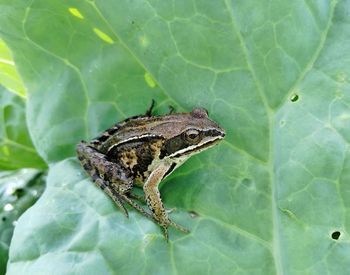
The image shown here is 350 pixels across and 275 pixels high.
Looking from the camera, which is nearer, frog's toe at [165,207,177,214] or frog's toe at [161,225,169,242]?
frog's toe at [161,225,169,242]

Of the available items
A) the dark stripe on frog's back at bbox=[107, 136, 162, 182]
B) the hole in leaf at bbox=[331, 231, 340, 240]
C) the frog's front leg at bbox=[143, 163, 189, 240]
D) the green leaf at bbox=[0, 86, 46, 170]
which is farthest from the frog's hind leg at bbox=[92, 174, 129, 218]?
the green leaf at bbox=[0, 86, 46, 170]

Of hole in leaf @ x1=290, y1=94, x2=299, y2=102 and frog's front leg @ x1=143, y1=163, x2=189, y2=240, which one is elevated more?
hole in leaf @ x1=290, y1=94, x2=299, y2=102

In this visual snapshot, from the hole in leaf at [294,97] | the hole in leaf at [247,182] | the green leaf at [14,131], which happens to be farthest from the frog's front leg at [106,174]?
the green leaf at [14,131]

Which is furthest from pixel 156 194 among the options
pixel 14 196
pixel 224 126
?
pixel 14 196

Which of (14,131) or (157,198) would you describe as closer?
(157,198)

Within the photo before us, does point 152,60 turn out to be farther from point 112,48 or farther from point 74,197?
point 74,197

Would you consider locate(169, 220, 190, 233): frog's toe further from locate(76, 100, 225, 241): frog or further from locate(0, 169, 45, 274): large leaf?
locate(0, 169, 45, 274): large leaf

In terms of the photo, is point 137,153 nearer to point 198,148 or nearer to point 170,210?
point 198,148
